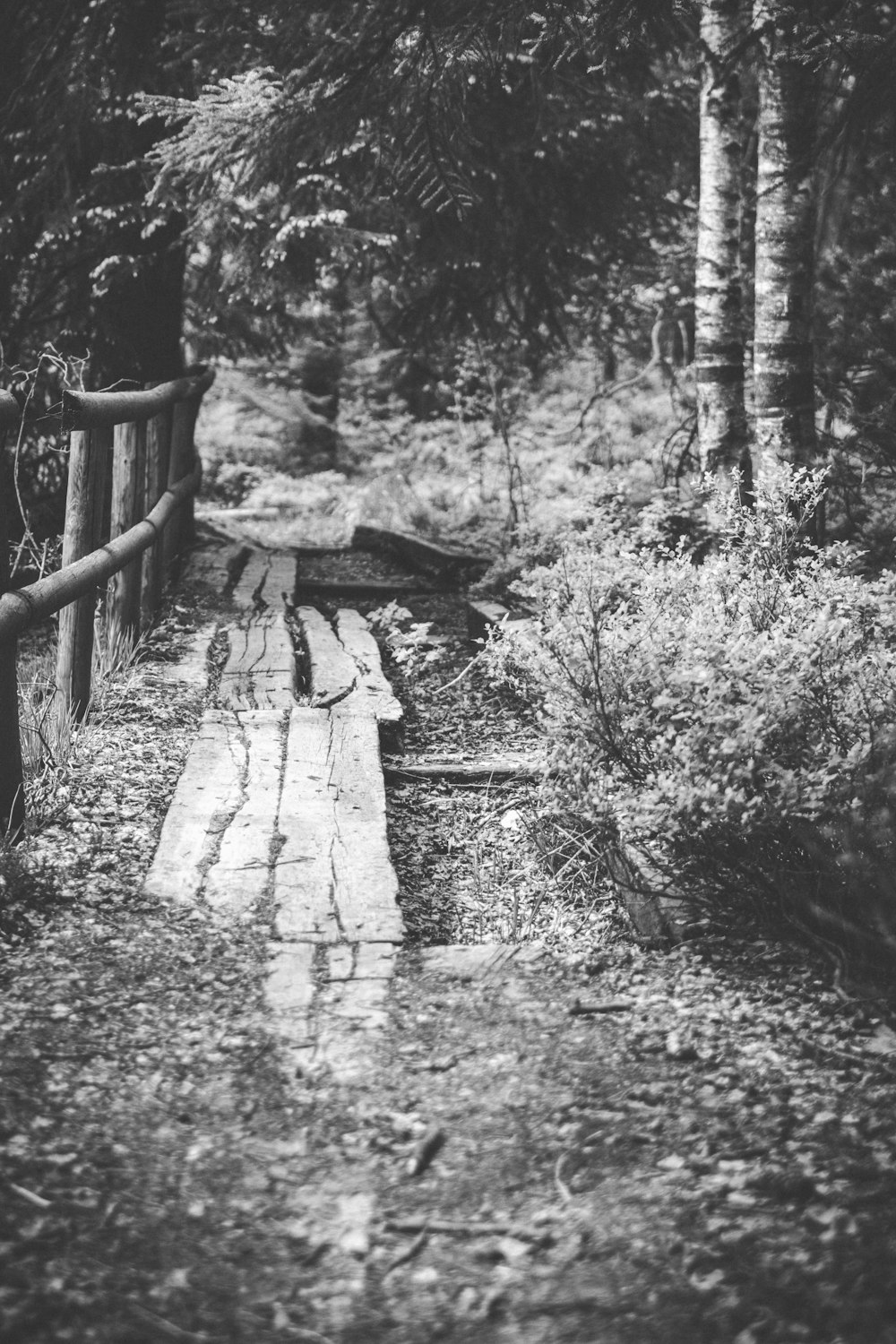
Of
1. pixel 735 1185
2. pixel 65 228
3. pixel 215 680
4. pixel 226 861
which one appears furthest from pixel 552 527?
pixel 735 1185

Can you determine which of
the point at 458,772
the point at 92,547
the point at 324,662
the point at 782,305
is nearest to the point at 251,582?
the point at 324,662

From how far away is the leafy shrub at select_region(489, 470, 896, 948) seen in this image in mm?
3145

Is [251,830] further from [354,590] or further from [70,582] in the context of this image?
[354,590]

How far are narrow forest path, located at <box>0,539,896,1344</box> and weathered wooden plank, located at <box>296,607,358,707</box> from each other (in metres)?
1.26

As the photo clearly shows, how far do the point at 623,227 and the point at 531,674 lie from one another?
7.44m

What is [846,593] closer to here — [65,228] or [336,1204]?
[336,1204]

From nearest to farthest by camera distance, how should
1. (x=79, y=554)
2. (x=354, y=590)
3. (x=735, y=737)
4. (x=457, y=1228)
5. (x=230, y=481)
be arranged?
(x=457, y=1228) → (x=735, y=737) → (x=79, y=554) → (x=354, y=590) → (x=230, y=481)

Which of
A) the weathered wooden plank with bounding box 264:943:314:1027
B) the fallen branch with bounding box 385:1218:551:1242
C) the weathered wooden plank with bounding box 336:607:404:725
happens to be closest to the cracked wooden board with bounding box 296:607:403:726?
the weathered wooden plank with bounding box 336:607:404:725

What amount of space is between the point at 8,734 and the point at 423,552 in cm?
583

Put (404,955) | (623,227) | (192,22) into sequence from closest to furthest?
(404,955) → (192,22) → (623,227)

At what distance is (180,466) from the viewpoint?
8586mm

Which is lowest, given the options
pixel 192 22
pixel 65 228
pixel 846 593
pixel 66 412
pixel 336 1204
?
pixel 336 1204

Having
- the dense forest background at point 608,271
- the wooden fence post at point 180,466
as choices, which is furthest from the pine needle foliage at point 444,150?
the wooden fence post at point 180,466

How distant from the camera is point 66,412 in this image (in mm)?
4488
